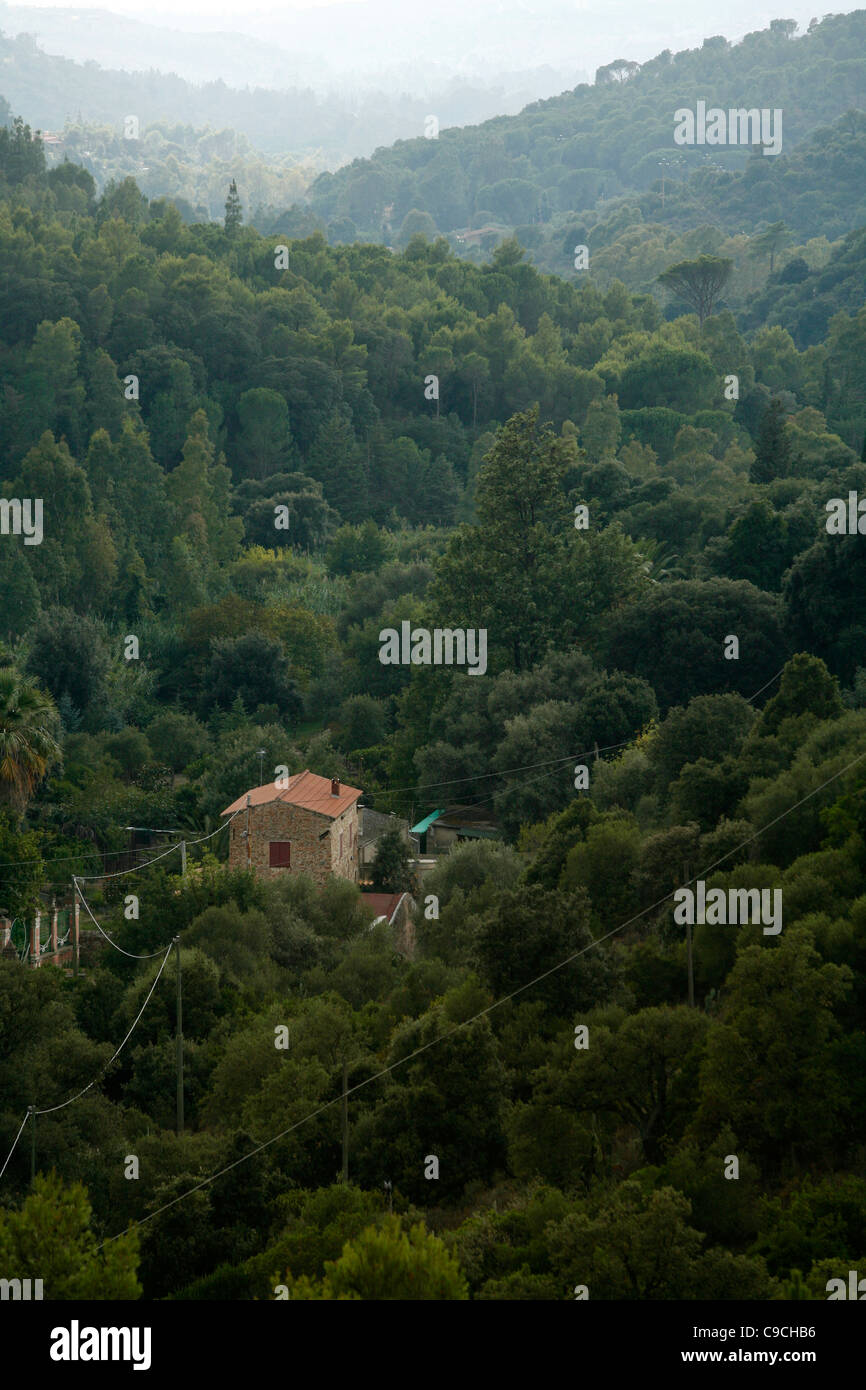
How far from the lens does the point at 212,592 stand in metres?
72.1

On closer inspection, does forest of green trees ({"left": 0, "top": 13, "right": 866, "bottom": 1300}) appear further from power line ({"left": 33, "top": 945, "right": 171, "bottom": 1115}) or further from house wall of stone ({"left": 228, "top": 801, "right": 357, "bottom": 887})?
house wall of stone ({"left": 228, "top": 801, "right": 357, "bottom": 887})

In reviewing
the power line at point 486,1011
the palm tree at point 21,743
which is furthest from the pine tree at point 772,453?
the power line at point 486,1011

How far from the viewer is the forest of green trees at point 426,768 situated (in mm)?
20609

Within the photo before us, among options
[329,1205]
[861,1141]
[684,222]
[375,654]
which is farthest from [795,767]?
[684,222]

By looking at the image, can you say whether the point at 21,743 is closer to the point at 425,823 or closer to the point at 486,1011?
the point at 425,823

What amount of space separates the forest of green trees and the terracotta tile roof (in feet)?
6.41

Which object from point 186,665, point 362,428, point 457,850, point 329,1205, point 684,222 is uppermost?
point 684,222

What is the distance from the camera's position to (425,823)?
47.8m

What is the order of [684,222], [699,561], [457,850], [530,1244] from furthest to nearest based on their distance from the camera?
[684,222] → [699,561] → [457,850] → [530,1244]

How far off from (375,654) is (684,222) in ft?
432

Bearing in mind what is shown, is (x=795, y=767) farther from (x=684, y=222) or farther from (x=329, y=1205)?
(x=684, y=222)

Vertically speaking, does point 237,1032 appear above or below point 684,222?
below

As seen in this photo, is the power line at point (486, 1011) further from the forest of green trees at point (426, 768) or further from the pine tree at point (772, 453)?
the pine tree at point (772, 453)

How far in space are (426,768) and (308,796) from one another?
6.70m
